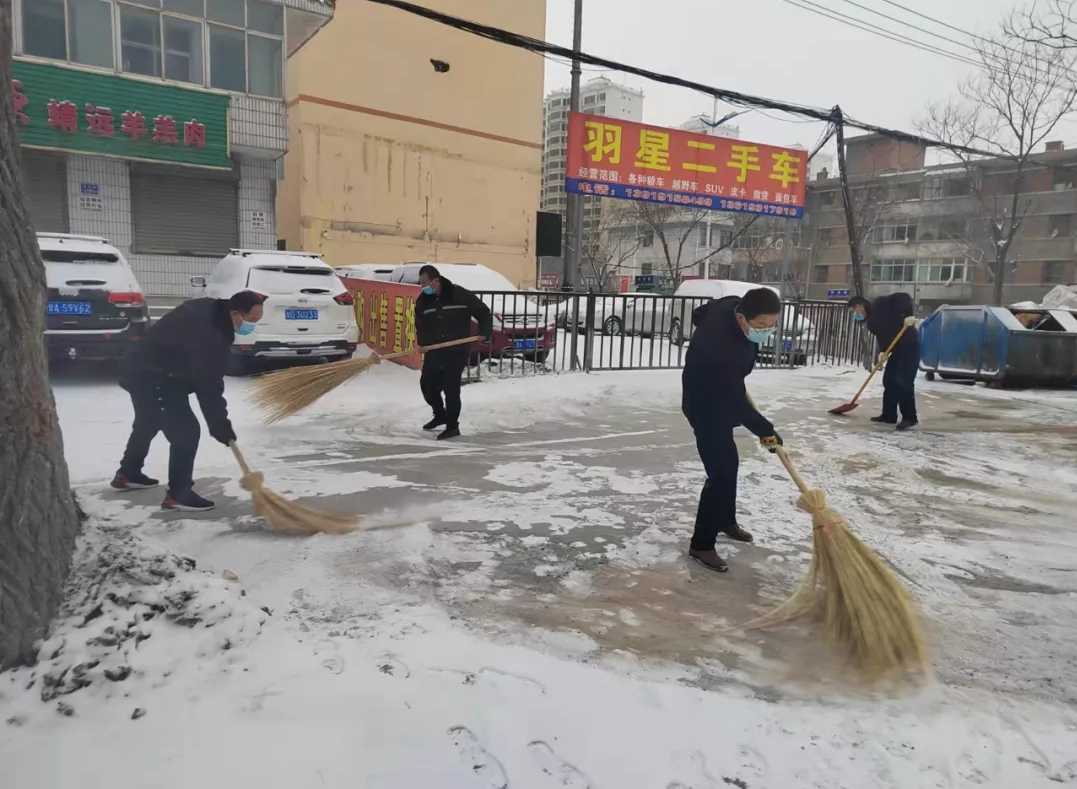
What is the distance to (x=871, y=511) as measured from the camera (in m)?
4.86

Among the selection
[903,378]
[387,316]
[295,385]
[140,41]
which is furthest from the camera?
[140,41]

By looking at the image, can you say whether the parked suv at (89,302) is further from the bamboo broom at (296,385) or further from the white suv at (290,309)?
the bamboo broom at (296,385)

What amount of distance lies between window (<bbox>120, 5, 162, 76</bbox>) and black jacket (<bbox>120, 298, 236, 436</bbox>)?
11.2 meters

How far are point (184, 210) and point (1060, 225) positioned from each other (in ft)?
131

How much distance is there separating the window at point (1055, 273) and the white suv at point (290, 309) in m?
39.2

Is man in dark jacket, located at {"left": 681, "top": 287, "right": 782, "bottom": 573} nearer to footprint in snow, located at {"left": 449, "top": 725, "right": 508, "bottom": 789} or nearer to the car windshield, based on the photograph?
footprint in snow, located at {"left": 449, "top": 725, "right": 508, "bottom": 789}

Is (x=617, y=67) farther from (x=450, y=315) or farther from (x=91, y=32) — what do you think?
(x=91, y=32)

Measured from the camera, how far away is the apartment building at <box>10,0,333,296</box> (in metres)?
12.1

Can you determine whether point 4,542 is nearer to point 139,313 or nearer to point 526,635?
point 526,635

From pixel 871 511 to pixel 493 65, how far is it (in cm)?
1890

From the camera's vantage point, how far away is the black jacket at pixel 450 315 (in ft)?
21.0

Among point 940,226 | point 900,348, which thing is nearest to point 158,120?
point 900,348

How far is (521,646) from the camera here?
9.24ft

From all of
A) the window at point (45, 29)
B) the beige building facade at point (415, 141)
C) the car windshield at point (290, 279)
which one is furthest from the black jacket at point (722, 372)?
the beige building facade at point (415, 141)
